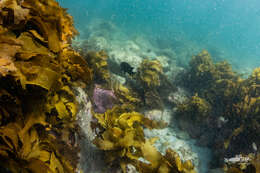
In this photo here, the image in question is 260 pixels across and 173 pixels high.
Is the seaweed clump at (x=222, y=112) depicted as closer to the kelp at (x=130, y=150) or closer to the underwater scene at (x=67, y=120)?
the underwater scene at (x=67, y=120)

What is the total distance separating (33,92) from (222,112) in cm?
597

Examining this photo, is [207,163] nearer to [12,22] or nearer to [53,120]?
[53,120]

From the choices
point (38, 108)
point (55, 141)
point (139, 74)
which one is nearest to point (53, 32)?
point (38, 108)

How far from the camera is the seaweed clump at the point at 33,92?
130 cm

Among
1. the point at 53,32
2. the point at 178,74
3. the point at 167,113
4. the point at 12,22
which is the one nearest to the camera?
the point at 12,22

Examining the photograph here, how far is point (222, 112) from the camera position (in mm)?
5766

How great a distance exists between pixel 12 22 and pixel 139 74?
4.76 meters

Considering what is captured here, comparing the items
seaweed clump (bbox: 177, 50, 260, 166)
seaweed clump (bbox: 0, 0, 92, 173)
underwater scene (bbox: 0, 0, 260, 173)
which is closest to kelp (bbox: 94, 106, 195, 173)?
underwater scene (bbox: 0, 0, 260, 173)

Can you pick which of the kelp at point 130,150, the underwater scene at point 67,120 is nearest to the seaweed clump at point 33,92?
the underwater scene at point 67,120

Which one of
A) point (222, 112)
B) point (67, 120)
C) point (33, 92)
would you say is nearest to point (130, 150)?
point (67, 120)

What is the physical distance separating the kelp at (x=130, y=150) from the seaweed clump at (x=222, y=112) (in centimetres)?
318

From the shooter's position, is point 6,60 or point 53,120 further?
point 53,120

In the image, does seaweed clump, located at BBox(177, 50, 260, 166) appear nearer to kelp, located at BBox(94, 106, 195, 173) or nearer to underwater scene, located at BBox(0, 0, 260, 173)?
underwater scene, located at BBox(0, 0, 260, 173)

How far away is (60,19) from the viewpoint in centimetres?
198
